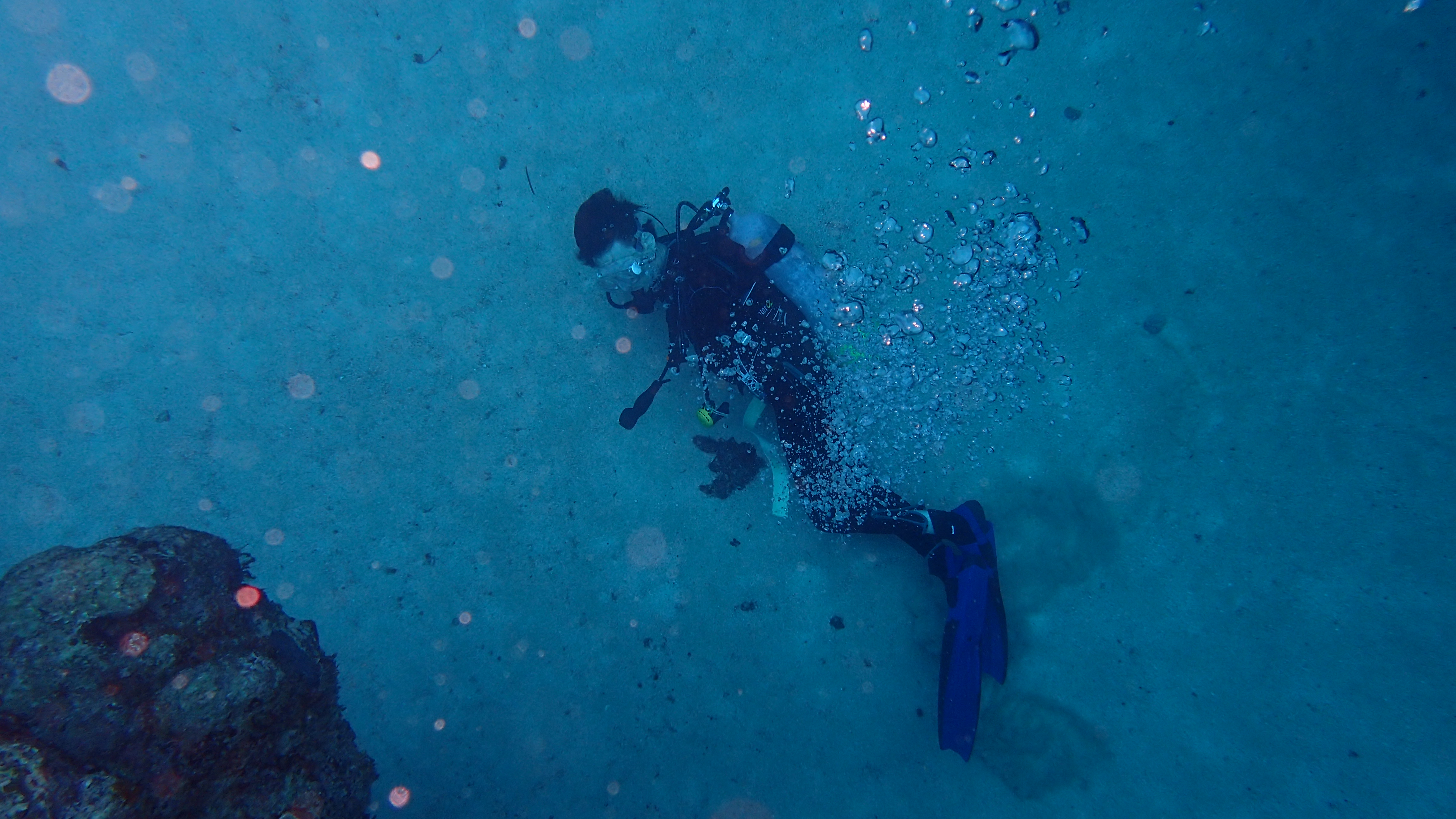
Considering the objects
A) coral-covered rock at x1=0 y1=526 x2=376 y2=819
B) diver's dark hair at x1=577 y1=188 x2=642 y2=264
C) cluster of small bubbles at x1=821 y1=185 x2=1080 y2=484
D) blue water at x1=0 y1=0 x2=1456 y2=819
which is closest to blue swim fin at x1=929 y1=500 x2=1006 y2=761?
blue water at x1=0 y1=0 x2=1456 y2=819

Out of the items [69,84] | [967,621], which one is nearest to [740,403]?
[967,621]

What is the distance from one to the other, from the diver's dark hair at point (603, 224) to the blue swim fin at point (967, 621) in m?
3.36

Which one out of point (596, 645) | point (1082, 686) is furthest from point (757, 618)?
point (1082, 686)

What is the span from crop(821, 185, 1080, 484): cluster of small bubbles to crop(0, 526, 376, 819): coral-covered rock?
4520 millimetres

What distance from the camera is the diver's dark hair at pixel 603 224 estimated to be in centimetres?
436

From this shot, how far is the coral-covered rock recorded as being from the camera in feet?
9.04

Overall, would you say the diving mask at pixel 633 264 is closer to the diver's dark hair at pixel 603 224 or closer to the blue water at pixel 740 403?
the diver's dark hair at pixel 603 224

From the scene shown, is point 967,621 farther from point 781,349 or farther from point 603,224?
point 603,224

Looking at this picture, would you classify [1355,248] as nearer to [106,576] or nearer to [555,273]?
[555,273]

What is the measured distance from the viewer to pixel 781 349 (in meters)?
4.62

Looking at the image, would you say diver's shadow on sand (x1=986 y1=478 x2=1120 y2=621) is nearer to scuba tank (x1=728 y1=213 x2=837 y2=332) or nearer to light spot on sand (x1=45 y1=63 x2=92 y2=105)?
scuba tank (x1=728 y1=213 x2=837 y2=332)

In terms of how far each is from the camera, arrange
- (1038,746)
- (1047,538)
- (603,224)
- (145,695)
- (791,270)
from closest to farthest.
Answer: (145,695)
(603,224)
(791,270)
(1038,746)
(1047,538)

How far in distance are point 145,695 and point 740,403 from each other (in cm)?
418

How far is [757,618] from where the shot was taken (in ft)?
17.4
